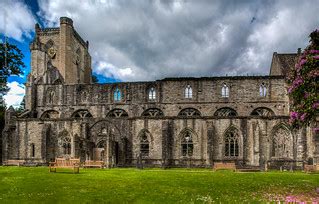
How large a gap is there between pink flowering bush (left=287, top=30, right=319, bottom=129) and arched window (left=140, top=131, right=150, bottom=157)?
20.7 metres

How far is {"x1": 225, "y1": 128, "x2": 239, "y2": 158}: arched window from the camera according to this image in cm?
3606

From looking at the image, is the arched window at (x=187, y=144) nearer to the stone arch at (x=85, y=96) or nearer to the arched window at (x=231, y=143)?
the arched window at (x=231, y=143)

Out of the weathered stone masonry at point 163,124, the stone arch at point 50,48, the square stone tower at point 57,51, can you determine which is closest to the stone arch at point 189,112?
the weathered stone masonry at point 163,124

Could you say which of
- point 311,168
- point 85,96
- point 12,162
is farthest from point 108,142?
point 311,168

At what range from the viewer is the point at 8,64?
58.0m

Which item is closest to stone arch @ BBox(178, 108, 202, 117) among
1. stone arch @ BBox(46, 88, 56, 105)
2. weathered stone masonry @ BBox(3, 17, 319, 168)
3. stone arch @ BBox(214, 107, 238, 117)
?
weathered stone masonry @ BBox(3, 17, 319, 168)

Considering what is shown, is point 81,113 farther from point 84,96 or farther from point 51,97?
point 51,97

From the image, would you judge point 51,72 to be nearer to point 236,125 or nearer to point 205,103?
point 205,103

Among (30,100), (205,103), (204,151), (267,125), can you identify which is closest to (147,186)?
(204,151)

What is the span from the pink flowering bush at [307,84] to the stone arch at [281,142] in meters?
17.2

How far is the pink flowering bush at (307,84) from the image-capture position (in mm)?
17422

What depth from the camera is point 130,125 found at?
3797 cm

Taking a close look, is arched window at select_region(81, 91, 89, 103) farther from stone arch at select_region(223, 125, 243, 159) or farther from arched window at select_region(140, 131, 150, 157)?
stone arch at select_region(223, 125, 243, 159)

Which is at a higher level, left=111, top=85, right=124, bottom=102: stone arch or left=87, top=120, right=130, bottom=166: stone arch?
left=111, top=85, right=124, bottom=102: stone arch
